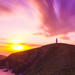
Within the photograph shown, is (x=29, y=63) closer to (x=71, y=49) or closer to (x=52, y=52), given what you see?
(x=52, y=52)

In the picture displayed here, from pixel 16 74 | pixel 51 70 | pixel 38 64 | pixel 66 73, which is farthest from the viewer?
pixel 16 74

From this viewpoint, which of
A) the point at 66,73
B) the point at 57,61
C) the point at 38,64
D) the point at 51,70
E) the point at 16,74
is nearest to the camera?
the point at 66,73

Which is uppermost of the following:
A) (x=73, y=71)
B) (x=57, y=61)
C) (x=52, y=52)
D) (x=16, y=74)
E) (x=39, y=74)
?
(x=52, y=52)

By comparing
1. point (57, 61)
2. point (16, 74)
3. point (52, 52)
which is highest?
point (52, 52)

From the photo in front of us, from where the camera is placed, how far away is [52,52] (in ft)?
57.4

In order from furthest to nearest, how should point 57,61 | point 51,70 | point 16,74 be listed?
1. point 16,74
2. point 57,61
3. point 51,70

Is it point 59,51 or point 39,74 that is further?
point 59,51

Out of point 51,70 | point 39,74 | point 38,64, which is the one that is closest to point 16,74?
point 38,64

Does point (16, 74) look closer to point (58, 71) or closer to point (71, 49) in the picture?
point (58, 71)

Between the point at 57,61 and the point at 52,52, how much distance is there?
134 inches

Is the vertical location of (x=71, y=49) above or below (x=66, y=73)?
above

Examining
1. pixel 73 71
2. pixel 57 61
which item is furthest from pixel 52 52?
pixel 73 71

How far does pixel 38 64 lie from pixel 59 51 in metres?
4.55

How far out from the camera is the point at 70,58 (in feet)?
47.3
